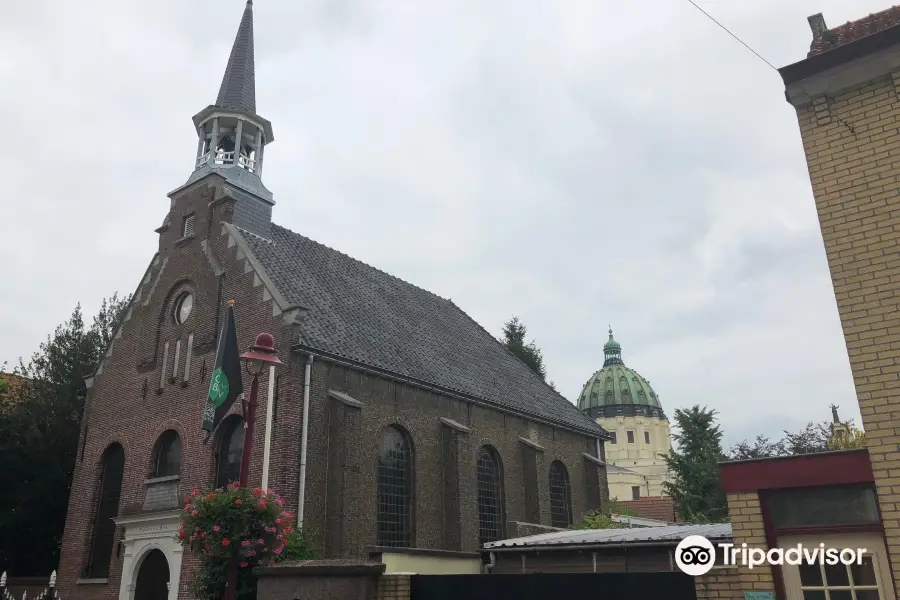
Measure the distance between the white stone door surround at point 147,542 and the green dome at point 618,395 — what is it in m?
88.1

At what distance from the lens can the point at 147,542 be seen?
19.8 meters

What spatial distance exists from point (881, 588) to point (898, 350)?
8.55 feet

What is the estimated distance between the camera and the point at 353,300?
25.0m

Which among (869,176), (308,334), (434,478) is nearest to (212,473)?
(308,334)

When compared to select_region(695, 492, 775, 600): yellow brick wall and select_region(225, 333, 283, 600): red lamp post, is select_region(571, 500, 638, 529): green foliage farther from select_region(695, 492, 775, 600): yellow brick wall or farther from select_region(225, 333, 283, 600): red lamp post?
select_region(695, 492, 775, 600): yellow brick wall

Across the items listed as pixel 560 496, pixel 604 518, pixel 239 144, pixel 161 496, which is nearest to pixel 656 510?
pixel 560 496

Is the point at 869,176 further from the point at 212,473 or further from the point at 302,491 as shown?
the point at 212,473

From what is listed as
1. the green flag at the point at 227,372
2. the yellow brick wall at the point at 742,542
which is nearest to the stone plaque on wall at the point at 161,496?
the green flag at the point at 227,372

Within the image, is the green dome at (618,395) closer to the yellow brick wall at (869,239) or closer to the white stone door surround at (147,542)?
the white stone door surround at (147,542)

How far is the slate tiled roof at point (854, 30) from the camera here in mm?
8914

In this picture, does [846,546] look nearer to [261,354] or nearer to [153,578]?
[261,354]

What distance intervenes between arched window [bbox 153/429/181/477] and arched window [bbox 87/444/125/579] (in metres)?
1.93

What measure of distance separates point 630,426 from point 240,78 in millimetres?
84861

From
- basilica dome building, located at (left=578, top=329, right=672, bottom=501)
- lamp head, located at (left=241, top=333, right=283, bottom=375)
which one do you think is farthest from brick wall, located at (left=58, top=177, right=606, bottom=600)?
basilica dome building, located at (left=578, top=329, right=672, bottom=501)
